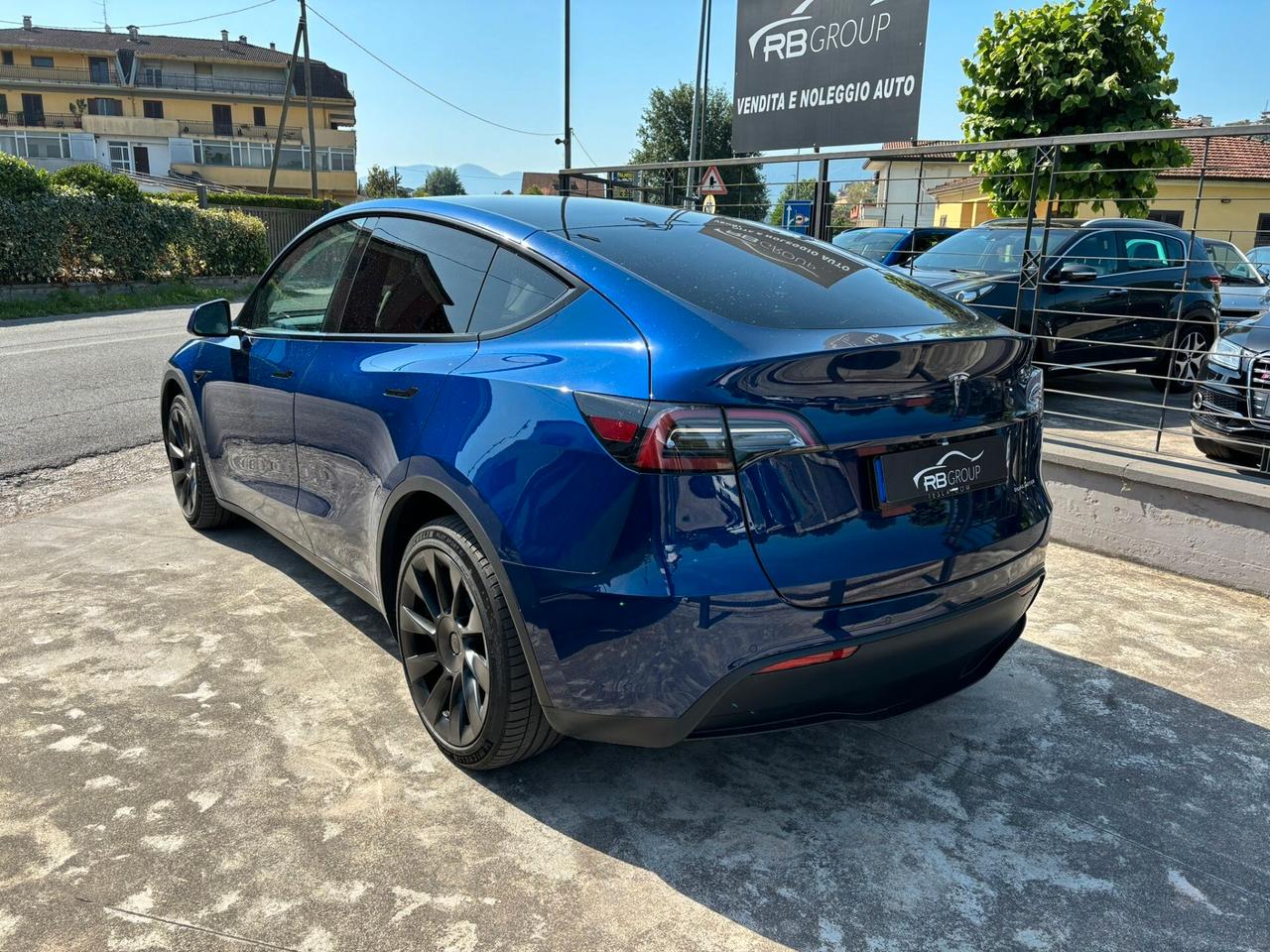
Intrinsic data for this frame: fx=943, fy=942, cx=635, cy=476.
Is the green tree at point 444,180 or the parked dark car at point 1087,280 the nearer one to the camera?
the parked dark car at point 1087,280

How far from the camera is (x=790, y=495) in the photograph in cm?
215

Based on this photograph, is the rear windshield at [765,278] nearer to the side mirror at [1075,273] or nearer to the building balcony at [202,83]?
the side mirror at [1075,273]

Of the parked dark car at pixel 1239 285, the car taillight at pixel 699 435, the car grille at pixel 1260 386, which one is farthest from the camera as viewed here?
the parked dark car at pixel 1239 285

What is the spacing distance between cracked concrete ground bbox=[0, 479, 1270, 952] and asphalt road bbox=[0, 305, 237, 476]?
10.7 ft

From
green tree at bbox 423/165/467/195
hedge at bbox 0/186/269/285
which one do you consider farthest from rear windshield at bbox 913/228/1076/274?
green tree at bbox 423/165/467/195

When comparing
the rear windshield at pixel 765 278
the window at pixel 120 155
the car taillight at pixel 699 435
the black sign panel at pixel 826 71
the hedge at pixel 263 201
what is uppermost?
the window at pixel 120 155

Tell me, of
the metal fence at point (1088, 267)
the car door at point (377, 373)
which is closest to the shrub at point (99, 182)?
the metal fence at point (1088, 267)

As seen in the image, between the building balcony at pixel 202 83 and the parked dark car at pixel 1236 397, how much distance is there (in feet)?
229

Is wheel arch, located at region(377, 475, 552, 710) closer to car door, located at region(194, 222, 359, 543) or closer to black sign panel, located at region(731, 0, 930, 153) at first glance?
car door, located at region(194, 222, 359, 543)

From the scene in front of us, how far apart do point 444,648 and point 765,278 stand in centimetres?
141

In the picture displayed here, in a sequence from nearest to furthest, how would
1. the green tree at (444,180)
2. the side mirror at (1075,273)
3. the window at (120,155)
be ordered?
the side mirror at (1075,273) < the window at (120,155) < the green tree at (444,180)

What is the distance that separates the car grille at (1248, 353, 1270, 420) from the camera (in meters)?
4.85

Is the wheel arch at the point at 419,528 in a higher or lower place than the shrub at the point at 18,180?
lower

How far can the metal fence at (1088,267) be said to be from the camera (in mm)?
4902
